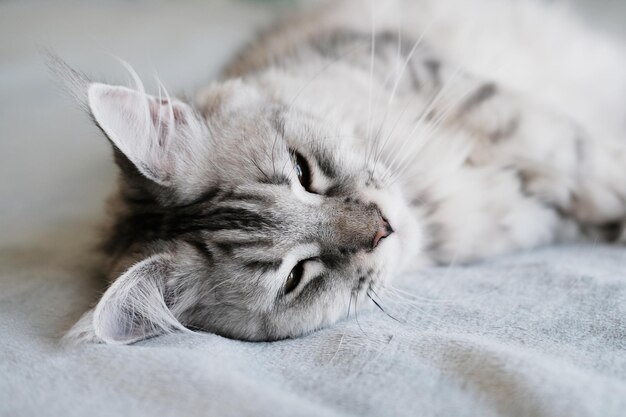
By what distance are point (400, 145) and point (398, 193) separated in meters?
0.20

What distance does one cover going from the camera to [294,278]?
1092 millimetres

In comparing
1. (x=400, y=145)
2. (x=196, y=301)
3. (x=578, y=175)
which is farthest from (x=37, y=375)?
(x=578, y=175)

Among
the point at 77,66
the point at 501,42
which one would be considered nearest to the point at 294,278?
the point at 77,66

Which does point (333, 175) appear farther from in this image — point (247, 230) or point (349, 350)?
point (349, 350)

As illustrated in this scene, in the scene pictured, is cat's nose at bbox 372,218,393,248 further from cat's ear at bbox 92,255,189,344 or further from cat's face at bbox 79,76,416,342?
cat's ear at bbox 92,255,189,344

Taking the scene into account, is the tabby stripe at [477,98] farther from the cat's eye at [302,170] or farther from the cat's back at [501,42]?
the cat's eye at [302,170]

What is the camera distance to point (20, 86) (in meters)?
1.80

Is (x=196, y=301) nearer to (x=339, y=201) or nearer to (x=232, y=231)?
(x=232, y=231)

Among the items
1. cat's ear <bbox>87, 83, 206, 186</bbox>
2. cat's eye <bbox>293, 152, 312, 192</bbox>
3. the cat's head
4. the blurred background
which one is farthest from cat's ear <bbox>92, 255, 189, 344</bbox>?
the blurred background

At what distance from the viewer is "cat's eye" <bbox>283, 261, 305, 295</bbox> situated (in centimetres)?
108

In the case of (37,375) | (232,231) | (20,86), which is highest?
(232,231)

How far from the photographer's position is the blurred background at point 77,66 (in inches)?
65.1

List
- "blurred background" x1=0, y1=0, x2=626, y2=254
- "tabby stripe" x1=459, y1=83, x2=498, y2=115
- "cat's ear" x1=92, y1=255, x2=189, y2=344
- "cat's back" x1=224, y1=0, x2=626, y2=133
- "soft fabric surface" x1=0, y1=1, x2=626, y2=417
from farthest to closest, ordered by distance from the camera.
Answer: "cat's back" x1=224, y1=0, x2=626, y2=133
"blurred background" x1=0, y1=0, x2=626, y2=254
"tabby stripe" x1=459, y1=83, x2=498, y2=115
"cat's ear" x1=92, y1=255, x2=189, y2=344
"soft fabric surface" x1=0, y1=1, x2=626, y2=417

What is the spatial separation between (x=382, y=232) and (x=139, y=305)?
1.55 feet
